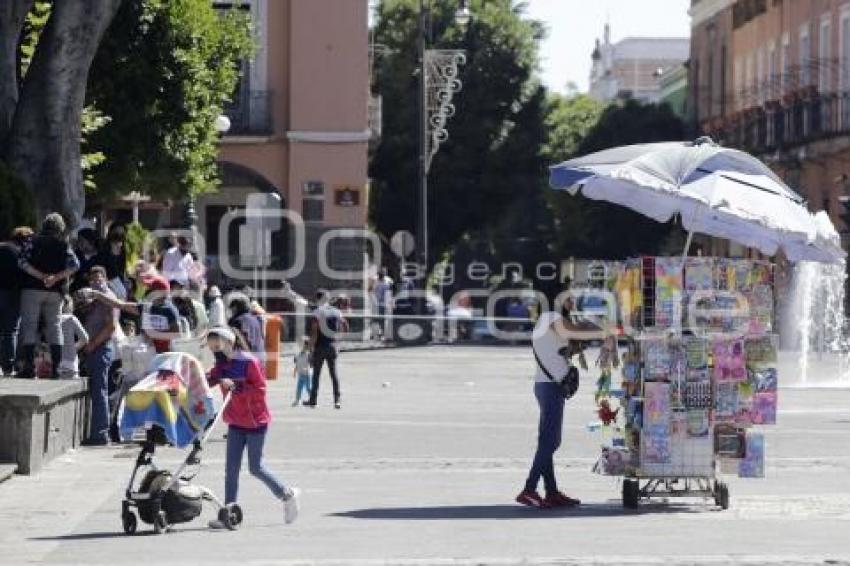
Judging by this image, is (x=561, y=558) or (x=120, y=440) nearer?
(x=561, y=558)

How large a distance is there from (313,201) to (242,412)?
3696cm

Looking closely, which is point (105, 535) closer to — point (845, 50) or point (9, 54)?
point (9, 54)

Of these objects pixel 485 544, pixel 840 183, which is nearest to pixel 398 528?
pixel 485 544

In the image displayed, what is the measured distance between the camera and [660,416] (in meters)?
18.7

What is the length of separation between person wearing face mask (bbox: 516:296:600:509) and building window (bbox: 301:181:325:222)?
35365 millimetres

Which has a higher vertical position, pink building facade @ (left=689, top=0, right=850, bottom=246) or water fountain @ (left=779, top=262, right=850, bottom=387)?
pink building facade @ (left=689, top=0, right=850, bottom=246)

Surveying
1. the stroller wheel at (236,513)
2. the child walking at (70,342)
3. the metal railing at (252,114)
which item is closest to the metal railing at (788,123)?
the metal railing at (252,114)

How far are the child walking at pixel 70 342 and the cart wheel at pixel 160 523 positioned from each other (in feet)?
24.3

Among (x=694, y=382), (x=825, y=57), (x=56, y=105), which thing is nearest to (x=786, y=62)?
(x=825, y=57)

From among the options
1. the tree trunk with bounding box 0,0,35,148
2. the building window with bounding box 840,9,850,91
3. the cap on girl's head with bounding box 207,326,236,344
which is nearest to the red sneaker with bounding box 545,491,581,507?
the cap on girl's head with bounding box 207,326,236,344

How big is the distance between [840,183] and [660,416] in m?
41.4

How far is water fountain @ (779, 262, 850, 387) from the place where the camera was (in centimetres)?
4938

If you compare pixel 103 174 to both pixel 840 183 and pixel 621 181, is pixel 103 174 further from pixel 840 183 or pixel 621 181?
pixel 840 183

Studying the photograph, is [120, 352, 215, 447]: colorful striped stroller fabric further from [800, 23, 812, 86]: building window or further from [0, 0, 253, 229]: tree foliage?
[800, 23, 812, 86]: building window
